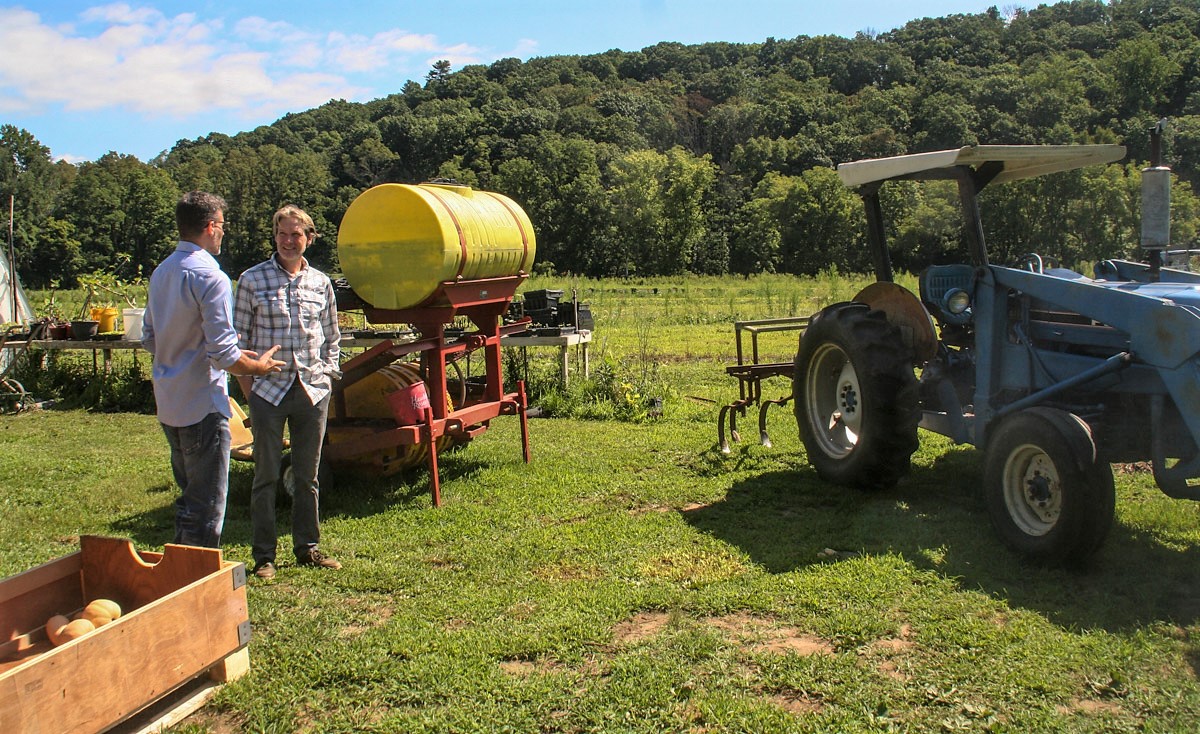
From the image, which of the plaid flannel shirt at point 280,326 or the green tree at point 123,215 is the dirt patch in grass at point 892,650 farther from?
the green tree at point 123,215

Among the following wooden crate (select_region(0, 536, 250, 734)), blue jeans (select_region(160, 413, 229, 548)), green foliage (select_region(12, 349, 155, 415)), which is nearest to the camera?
wooden crate (select_region(0, 536, 250, 734))

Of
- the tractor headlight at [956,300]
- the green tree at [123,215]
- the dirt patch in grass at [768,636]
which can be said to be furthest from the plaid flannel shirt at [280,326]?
the green tree at [123,215]

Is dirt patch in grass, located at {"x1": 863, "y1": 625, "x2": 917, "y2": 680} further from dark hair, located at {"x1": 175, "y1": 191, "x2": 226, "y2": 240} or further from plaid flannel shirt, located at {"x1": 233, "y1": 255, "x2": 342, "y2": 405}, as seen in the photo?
dark hair, located at {"x1": 175, "y1": 191, "x2": 226, "y2": 240}

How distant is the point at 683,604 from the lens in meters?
4.41

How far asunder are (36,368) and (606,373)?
27.2 feet

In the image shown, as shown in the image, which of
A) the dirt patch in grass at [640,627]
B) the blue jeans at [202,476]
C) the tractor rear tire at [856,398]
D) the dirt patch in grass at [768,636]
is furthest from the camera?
the tractor rear tire at [856,398]

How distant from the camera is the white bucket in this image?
442 inches

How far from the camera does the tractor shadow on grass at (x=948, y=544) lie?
421cm

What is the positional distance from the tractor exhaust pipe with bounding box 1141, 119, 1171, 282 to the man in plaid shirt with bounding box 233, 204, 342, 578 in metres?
4.87

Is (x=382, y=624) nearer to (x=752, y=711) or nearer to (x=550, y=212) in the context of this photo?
(x=752, y=711)

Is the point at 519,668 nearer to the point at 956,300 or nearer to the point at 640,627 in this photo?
the point at 640,627

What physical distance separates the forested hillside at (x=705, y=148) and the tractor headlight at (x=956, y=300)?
1843 centimetres

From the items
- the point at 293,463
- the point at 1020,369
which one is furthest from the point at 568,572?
the point at 1020,369

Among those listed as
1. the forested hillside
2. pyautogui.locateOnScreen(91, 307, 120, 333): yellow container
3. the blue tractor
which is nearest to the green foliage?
pyautogui.locateOnScreen(91, 307, 120, 333): yellow container
